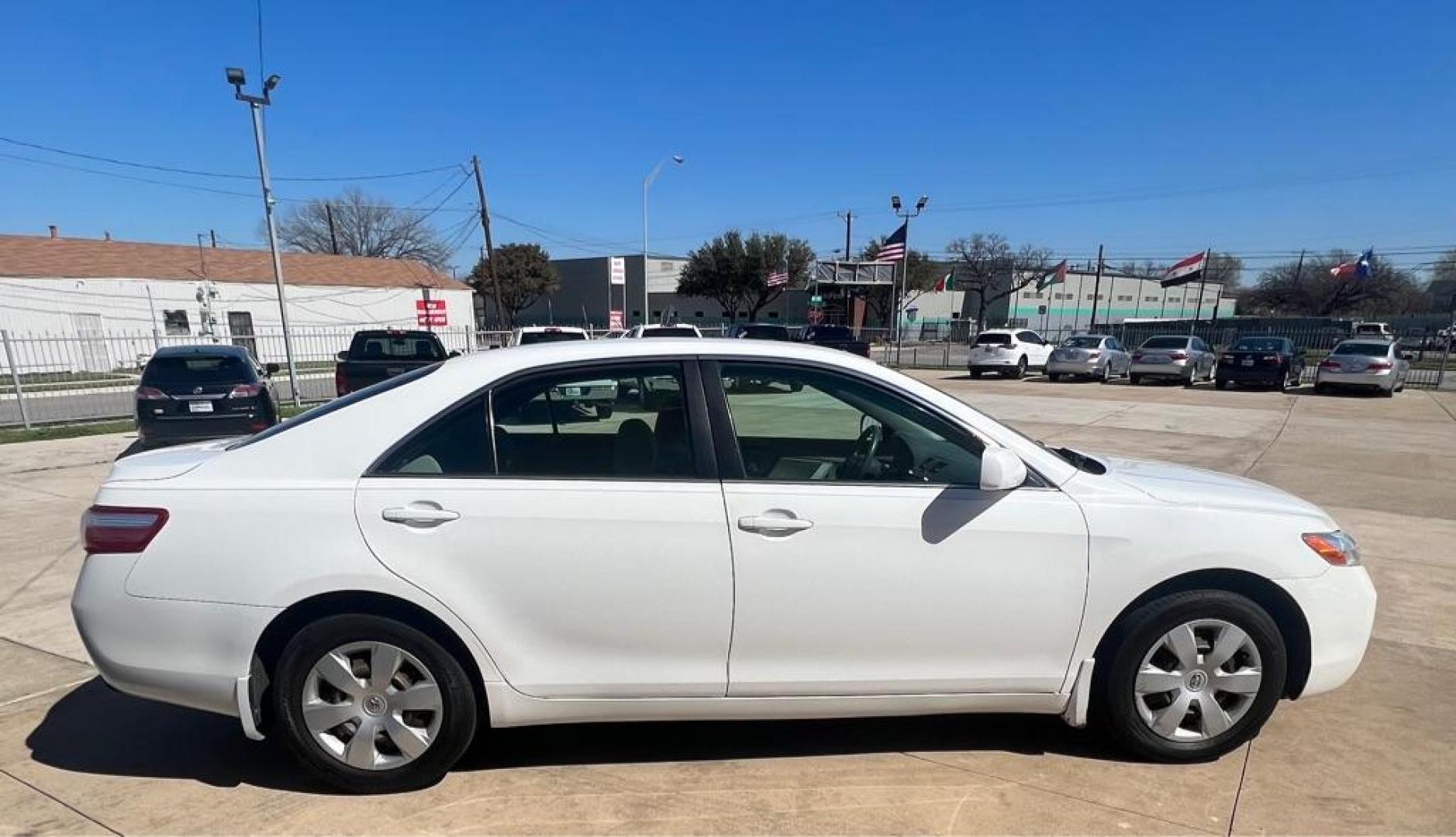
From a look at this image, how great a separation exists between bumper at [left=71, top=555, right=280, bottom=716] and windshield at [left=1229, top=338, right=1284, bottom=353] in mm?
25419

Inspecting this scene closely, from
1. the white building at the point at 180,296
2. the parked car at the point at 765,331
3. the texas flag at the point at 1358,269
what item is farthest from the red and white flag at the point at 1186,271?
the white building at the point at 180,296

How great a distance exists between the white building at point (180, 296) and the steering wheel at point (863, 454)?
949 inches

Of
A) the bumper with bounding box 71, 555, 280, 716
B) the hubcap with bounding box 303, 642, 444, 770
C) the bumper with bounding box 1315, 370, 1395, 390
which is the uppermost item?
the bumper with bounding box 71, 555, 280, 716

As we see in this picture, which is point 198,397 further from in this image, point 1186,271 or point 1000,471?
point 1186,271

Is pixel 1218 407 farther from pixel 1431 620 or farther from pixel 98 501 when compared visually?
pixel 98 501

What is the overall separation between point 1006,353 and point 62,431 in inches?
975

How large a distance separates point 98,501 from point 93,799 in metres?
1.09

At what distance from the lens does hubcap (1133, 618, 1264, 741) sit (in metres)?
2.68

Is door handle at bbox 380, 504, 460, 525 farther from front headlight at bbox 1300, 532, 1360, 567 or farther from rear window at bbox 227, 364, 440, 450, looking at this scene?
front headlight at bbox 1300, 532, 1360, 567

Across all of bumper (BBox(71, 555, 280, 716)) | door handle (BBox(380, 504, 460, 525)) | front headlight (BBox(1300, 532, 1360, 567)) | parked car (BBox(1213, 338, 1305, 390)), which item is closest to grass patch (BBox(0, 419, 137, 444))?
bumper (BBox(71, 555, 280, 716))

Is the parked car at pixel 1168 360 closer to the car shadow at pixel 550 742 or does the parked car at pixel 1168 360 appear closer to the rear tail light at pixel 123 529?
the car shadow at pixel 550 742

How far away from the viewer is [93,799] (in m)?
2.54

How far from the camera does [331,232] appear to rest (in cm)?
6069

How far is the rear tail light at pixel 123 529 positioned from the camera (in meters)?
2.44
